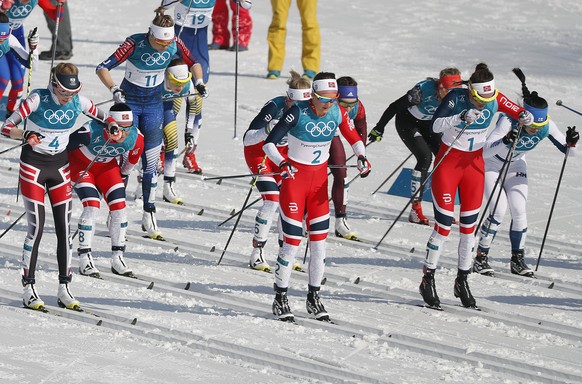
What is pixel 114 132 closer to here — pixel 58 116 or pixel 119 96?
pixel 58 116

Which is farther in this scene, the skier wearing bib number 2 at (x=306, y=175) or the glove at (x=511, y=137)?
the glove at (x=511, y=137)

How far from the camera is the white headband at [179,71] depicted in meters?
12.1

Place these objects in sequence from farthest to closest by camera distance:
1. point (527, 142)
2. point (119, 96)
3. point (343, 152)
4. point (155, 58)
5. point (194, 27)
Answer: point (194, 27) < point (343, 152) < point (155, 58) < point (527, 142) < point (119, 96)

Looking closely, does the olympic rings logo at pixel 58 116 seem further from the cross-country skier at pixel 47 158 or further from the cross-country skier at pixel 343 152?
the cross-country skier at pixel 343 152

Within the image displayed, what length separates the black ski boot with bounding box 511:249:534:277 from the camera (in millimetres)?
11531

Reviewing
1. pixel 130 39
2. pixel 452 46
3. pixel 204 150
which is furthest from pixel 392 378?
pixel 452 46

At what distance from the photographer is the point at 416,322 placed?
9930mm

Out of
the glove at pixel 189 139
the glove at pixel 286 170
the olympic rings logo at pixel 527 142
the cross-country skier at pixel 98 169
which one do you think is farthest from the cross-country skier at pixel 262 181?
the glove at pixel 189 139

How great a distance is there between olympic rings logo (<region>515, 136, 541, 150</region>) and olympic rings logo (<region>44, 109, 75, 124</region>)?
3.93m

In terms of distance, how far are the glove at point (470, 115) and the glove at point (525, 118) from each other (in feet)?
2.77

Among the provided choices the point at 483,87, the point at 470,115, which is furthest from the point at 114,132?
the point at 483,87

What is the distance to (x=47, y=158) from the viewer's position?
372 inches

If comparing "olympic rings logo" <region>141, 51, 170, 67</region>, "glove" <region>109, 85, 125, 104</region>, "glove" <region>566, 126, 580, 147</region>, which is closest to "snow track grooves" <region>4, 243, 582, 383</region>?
"glove" <region>109, 85, 125, 104</region>

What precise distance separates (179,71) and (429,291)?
3246 mm
